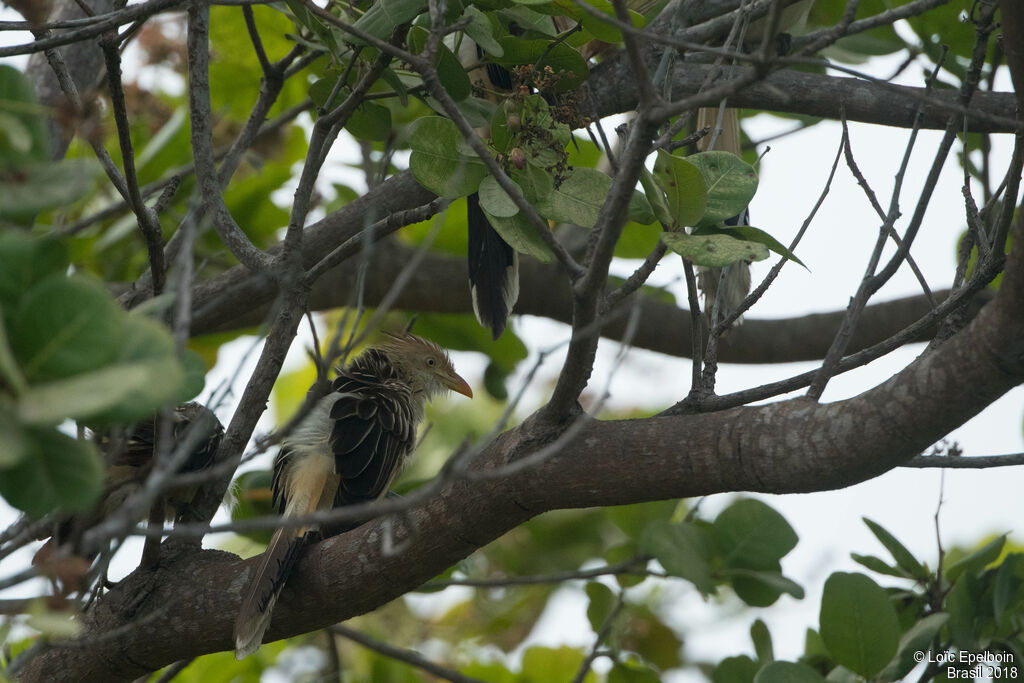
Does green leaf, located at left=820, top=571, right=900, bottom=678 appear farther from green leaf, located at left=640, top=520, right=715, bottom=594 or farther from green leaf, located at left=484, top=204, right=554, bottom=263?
green leaf, located at left=484, top=204, right=554, bottom=263

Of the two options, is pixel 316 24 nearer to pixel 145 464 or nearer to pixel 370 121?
pixel 370 121

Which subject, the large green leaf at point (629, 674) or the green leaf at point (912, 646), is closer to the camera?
the green leaf at point (912, 646)

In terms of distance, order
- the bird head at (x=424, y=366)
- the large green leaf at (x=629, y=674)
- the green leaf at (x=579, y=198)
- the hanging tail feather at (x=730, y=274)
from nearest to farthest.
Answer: the green leaf at (x=579, y=198) → the large green leaf at (x=629, y=674) → the hanging tail feather at (x=730, y=274) → the bird head at (x=424, y=366)

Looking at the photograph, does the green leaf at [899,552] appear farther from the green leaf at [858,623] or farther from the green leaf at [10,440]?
the green leaf at [10,440]

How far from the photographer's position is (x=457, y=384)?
4066 mm

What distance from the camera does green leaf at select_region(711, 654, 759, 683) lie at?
109 inches

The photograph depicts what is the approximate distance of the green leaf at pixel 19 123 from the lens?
3.97ft

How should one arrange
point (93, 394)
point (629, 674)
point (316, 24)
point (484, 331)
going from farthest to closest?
point (484, 331) < point (629, 674) < point (316, 24) < point (93, 394)

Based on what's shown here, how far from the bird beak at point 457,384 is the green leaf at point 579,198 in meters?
2.07

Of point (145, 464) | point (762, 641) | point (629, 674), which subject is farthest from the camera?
point (629, 674)

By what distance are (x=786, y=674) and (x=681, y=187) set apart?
136 cm

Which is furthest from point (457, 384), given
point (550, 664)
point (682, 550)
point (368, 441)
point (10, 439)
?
point (10, 439)

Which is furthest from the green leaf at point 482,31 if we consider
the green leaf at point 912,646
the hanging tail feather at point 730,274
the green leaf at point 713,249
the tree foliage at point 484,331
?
the green leaf at point 912,646

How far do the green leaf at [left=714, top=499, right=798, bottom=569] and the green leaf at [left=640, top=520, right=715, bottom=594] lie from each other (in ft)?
0.24
